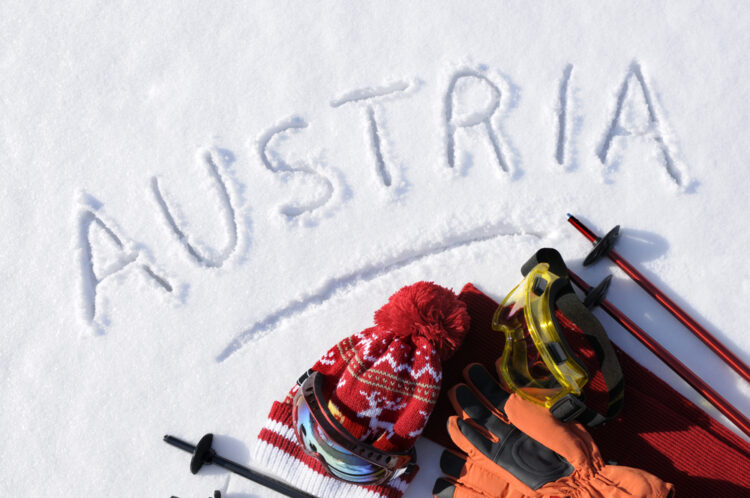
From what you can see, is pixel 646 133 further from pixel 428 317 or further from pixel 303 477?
pixel 303 477

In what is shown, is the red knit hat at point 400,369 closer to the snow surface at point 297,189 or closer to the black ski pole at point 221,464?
the snow surface at point 297,189

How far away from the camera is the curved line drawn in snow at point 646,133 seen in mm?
1465

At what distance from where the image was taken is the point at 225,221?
150 centimetres

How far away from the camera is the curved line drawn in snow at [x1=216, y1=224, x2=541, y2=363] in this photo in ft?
4.78

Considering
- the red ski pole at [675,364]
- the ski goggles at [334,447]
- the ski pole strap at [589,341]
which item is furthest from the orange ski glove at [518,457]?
the red ski pole at [675,364]

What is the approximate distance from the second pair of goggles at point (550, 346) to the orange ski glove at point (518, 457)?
0.15 ft

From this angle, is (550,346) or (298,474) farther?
(298,474)

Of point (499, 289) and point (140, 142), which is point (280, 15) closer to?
point (140, 142)

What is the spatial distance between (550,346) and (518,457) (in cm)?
29

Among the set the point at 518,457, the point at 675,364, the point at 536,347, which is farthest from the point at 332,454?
the point at 675,364

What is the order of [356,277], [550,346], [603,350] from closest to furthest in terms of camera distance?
[550,346] < [603,350] < [356,277]

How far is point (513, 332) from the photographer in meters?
1.35

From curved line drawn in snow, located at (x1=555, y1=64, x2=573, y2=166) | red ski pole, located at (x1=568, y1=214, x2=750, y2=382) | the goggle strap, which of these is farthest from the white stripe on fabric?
curved line drawn in snow, located at (x1=555, y1=64, x2=573, y2=166)

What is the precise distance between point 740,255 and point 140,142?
171cm
